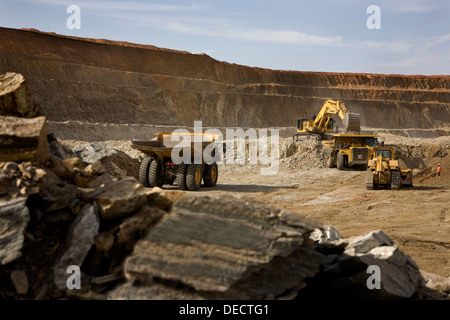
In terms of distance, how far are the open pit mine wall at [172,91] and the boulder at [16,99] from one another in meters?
25.3

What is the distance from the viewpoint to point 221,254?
164 inches

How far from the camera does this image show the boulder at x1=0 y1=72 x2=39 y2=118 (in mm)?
5973

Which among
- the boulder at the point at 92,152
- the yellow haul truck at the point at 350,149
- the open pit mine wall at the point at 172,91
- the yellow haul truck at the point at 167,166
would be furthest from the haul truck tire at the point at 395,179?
the open pit mine wall at the point at 172,91

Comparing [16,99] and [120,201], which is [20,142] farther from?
[120,201]

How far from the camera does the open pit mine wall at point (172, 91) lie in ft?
120

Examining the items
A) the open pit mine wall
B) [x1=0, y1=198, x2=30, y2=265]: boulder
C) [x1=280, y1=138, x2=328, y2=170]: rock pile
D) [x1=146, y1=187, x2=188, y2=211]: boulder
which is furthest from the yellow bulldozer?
the open pit mine wall

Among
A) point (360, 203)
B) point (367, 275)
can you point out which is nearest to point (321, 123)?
point (360, 203)

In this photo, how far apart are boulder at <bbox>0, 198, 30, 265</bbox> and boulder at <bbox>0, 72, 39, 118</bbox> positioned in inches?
76.8

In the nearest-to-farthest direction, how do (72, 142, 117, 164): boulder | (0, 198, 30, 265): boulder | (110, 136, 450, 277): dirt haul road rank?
(0, 198, 30, 265): boulder, (72, 142, 117, 164): boulder, (110, 136, 450, 277): dirt haul road

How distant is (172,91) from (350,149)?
2438 cm

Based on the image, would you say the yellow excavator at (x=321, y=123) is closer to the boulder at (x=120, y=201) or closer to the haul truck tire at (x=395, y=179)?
the haul truck tire at (x=395, y=179)

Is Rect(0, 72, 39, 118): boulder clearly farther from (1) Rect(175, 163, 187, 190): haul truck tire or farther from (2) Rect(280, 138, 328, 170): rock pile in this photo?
(2) Rect(280, 138, 328, 170): rock pile

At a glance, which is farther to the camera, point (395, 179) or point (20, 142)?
point (395, 179)

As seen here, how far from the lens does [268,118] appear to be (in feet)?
163
